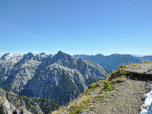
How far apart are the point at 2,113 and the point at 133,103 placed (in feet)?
294

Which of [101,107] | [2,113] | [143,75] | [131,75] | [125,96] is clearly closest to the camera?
[101,107]

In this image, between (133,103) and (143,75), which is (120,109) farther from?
(143,75)

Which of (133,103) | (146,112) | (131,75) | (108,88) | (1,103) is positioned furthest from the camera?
(1,103)

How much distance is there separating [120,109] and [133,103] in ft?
4.31

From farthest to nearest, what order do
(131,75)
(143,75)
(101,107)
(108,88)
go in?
(131,75), (143,75), (108,88), (101,107)

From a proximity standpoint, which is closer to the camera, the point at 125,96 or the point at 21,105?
the point at 125,96

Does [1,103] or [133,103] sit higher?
[133,103]

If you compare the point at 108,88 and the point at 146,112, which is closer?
the point at 146,112

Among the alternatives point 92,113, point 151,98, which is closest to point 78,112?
point 92,113

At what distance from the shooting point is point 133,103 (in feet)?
23.8

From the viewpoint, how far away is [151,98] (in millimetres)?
6633

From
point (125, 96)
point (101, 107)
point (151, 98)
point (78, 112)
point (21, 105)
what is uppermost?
point (151, 98)

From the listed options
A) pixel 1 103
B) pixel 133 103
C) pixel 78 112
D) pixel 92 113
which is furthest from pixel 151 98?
pixel 1 103

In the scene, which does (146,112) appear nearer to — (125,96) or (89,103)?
(125,96)
